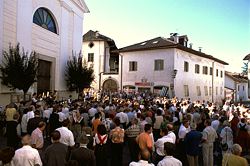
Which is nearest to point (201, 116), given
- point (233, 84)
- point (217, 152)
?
point (217, 152)

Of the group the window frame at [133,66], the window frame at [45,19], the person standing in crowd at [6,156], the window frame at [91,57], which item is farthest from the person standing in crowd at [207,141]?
the window frame at [91,57]

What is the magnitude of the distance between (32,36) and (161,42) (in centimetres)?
1710

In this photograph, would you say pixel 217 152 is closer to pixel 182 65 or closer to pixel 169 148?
pixel 169 148

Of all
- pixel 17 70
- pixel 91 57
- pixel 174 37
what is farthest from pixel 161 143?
pixel 91 57

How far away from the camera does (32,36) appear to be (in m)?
20.8

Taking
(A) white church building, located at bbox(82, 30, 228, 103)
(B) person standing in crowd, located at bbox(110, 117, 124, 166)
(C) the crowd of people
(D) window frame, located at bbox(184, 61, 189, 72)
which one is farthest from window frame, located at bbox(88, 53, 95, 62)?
(B) person standing in crowd, located at bbox(110, 117, 124, 166)

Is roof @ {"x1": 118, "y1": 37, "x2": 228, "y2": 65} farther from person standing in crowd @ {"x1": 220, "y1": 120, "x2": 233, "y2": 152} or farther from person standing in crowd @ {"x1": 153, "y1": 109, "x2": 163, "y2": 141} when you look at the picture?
person standing in crowd @ {"x1": 220, "y1": 120, "x2": 233, "y2": 152}

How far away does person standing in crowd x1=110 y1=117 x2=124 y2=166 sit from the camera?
8.16 m

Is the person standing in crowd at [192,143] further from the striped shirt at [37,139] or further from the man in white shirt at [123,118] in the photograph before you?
the striped shirt at [37,139]

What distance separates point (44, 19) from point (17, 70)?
692 cm

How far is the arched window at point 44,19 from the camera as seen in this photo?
2181 cm

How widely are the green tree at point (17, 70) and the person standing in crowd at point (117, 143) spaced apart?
35.1 ft

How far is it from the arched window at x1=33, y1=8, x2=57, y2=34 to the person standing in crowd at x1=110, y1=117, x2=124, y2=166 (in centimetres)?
1565

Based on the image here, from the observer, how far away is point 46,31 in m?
22.7
